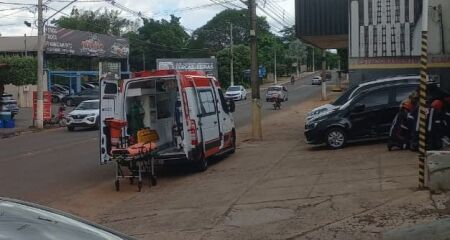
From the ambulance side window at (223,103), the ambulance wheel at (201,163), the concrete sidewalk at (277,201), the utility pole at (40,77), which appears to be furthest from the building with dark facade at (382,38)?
the utility pole at (40,77)

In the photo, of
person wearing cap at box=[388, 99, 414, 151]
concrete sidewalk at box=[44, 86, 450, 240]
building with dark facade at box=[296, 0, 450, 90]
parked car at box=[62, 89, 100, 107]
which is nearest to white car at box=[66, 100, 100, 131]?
building with dark facade at box=[296, 0, 450, 90]

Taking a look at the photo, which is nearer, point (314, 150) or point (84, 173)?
point (84, 173)

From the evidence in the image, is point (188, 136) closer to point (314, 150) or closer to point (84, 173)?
point (84, 173)

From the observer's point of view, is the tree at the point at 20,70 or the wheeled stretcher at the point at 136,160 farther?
the tree at the point at 20,70

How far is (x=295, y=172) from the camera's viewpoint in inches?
509

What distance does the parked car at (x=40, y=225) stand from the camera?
9.64 feet

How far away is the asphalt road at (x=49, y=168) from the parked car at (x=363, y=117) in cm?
582

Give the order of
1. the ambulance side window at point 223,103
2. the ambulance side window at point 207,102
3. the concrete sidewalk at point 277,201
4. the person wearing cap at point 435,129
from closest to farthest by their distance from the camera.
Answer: the concrete sidewalk at point 277,201
the person wearing cap at point 435,129
the ambulance side window at point 207,102
the ambulance side window at point 223,103

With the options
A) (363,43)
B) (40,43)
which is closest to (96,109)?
(40,43)

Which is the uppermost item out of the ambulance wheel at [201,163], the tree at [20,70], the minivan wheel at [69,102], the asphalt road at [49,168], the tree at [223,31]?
the tree at [223,31]

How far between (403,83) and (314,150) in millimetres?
2930

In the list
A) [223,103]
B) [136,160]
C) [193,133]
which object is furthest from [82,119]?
[136,160]

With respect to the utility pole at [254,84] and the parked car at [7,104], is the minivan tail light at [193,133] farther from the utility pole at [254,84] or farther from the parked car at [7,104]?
the parked car at [7,104]

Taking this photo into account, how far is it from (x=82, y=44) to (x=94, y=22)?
1655 inches
